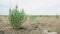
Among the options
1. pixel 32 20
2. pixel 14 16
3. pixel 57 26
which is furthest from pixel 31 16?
pixel 57 26

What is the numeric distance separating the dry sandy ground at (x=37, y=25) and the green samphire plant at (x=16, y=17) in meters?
0.20

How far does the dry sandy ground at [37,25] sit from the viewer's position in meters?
6.92

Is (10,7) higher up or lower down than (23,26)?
higher up

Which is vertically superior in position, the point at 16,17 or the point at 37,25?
the point at 16,17

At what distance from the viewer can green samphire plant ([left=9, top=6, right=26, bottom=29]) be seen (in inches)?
274

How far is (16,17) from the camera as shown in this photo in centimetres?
698

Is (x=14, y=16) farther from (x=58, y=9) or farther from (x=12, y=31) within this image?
(x=58, y=9)

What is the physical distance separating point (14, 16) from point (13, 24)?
35cm

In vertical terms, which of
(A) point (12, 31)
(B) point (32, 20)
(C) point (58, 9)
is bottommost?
(A) point (12, 31)

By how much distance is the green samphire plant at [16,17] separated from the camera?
696 cm

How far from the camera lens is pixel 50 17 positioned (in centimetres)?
698

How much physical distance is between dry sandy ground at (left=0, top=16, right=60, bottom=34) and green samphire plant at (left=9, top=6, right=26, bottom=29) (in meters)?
0.20

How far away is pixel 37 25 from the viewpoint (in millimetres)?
6992

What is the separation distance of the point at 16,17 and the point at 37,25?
971 millimetres
